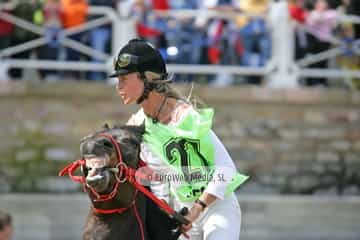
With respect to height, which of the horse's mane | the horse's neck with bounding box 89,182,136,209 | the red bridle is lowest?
the horse's neck with bounding box 89,182,136,209

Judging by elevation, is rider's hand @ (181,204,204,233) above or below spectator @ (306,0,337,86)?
below

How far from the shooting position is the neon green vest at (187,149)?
5223 millimetres

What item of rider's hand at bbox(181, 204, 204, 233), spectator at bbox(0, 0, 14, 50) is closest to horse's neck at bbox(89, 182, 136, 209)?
rider's hand at bbox(181, 204, 204, 233)

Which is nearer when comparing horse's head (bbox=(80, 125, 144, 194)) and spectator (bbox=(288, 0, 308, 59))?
horse's head (bbox=(80, 125, 144, 194))

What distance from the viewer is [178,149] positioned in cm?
523

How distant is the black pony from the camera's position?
4.44m

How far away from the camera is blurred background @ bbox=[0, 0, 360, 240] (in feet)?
38.6

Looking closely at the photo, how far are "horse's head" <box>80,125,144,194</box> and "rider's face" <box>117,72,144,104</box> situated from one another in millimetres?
424

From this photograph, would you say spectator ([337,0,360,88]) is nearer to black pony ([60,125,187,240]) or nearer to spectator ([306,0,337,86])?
spectator ([306,0,337,86])

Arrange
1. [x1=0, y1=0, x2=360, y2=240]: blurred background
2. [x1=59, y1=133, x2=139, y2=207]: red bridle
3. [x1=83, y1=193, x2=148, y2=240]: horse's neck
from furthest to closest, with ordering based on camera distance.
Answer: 1. [x1=0, y1=0, x2=360, y2=240]: blurred background
2. [x1=83, y1=193, x2=148, y2=240]: horse's neck
3. [x1=59, y1=133, x2=139, y2=207]: red bridle

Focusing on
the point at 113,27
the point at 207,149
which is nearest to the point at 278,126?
the point at 113,27

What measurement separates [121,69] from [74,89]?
6887mm

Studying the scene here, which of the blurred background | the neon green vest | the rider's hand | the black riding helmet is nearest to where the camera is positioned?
the rider's hand

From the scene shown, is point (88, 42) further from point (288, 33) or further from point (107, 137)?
point (107, 137)
